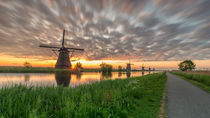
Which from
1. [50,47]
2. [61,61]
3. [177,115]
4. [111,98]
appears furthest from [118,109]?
[50,47]

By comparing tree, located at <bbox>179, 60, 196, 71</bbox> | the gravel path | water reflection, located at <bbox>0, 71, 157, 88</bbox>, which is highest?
tree, located at <bbox>179, 60, 196, 71</bbox>

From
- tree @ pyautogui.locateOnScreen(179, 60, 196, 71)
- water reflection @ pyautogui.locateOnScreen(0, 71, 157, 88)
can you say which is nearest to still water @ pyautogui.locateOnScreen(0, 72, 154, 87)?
water reflection @ pyautogui.locateOnScreen(0, 71, 157, 88)

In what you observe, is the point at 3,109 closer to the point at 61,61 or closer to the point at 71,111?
the point at 71,111

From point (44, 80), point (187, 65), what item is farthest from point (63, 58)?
point (187, 65)

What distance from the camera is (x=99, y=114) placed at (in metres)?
4.24

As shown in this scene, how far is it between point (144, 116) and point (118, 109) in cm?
138

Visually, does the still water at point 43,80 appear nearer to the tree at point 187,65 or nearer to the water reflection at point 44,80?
the water reflection at point 44,80

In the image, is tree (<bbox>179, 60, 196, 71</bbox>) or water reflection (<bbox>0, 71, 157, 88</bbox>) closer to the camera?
water reflection (<bbox>0, 71, 157, 88</bbox>)

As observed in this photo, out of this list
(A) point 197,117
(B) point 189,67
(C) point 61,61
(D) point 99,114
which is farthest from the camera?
(B) point 189,67

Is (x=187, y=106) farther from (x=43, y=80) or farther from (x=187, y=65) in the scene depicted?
(x=187, y=65)

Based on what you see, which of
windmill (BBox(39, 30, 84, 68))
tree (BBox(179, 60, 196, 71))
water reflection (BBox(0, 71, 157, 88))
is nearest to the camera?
water reflection (BBox(0, 71, 157, 88))

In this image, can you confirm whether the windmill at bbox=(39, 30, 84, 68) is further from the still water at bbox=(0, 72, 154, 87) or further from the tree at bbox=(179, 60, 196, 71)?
the tree at bbox=(179, 60, 196, 71)

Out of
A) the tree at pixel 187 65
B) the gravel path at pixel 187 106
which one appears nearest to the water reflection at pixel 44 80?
the gravel path at pixel 187 106

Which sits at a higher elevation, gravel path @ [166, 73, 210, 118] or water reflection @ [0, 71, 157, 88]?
gravel path @ [166, 73, 210, 118]
